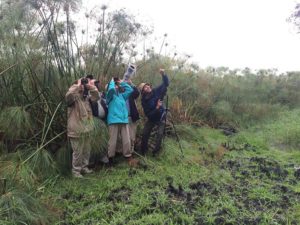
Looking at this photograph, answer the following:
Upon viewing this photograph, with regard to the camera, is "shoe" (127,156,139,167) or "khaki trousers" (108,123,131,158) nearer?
"khaki trousers" (108,123,131,158)

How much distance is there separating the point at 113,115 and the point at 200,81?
6.42m

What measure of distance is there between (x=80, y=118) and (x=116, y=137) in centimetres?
78

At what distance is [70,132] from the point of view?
4793 millimetres

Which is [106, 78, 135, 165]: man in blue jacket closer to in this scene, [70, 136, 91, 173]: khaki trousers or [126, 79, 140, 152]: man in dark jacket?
[126, 79, 140, 152]: man in dark jacket

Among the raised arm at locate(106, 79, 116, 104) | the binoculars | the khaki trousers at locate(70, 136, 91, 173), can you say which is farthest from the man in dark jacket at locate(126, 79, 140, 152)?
the khaki trousers at locate(70, 136, 91, 173)

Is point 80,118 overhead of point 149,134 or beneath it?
overhead

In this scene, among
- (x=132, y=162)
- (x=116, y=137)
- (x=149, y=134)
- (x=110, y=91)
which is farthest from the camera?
(x=149, y=134)

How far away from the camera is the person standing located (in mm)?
4645

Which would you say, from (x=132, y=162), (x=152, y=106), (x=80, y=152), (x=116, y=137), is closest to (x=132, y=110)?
(x=152, y=106)

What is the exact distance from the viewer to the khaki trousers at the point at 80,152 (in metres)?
4.69

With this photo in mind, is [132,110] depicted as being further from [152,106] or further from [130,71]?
[130,71]

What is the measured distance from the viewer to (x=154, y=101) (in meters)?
5.83

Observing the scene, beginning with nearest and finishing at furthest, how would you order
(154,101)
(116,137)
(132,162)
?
(116,137), (132,162), (154,101)

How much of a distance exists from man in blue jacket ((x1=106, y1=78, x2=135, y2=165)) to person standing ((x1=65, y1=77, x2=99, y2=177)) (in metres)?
0.34
